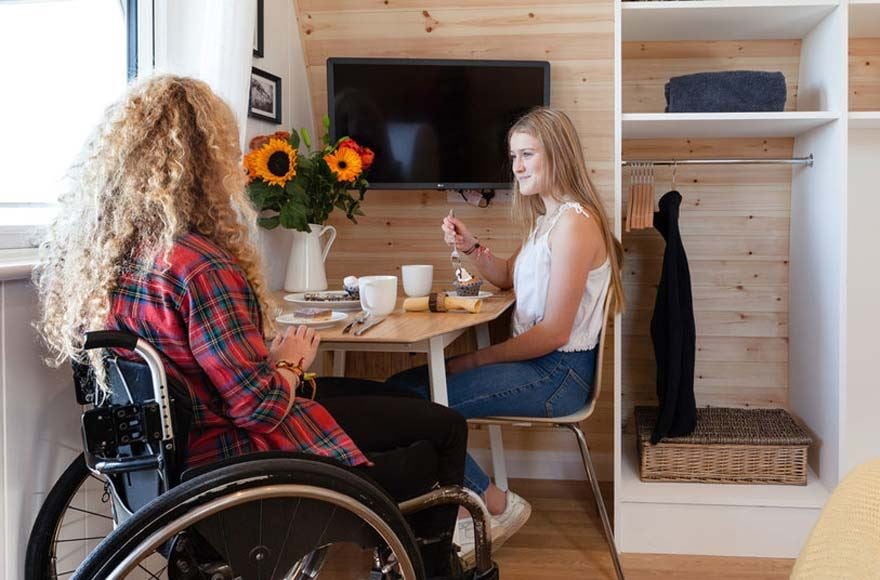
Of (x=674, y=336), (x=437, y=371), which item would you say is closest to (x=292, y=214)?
(x=437, y=371)

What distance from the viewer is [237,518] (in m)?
1.28

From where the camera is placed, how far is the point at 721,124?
256 cm

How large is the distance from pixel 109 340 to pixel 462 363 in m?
1.28

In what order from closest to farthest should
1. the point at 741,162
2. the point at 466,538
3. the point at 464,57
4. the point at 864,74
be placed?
the point at 466,538 → the point at 741,162 → the point at 864,74 → the point at 464,57

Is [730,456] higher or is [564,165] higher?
[564,165]

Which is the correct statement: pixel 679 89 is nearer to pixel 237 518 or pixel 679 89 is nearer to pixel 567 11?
pixel 567 11

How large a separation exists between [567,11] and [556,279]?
1010 mm

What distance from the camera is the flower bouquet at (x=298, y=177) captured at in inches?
96.3

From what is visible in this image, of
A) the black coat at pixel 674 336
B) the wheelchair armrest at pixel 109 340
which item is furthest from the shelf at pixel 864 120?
the wheelchair armrest at pixel 109 340

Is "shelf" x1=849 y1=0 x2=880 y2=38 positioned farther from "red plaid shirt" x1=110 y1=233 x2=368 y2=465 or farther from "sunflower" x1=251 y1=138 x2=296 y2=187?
"red plaid shirt" x1=110 y1=233 x2=368 y2=465

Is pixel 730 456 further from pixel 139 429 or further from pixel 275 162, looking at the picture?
pixel 139 429

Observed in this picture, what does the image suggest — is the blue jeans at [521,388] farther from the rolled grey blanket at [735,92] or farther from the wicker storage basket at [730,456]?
the rolled grey blanket at [735,92]

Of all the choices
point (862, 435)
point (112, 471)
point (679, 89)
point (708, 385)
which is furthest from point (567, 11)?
point (112, 471)

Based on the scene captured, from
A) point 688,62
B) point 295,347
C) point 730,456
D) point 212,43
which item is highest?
point 688,62
